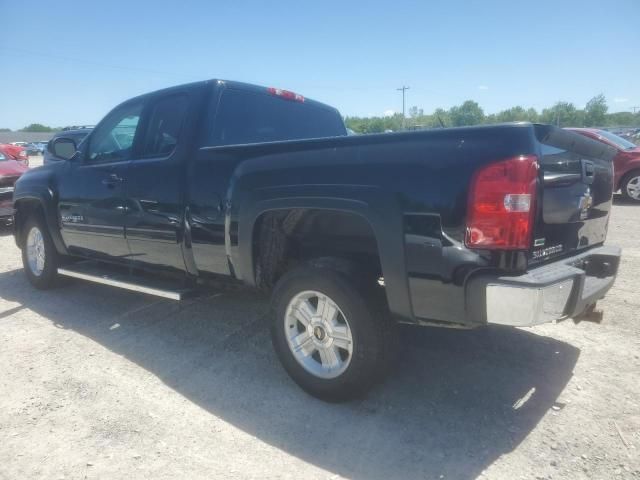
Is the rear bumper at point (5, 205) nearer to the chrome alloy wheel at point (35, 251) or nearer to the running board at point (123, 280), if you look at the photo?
the chrome alloy wheel at point (35, 251)

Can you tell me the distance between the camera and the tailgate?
2154 mm

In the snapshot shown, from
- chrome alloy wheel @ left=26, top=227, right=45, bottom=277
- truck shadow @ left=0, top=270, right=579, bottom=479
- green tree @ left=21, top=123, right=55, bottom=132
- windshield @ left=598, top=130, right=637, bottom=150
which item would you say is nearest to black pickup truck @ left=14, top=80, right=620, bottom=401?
truck shadow @ left=0, top=270, right=579, bottom=479

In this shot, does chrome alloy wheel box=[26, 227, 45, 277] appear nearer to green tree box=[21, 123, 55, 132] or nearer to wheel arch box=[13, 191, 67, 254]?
wheel arch box=[13, 191, 67, 254]

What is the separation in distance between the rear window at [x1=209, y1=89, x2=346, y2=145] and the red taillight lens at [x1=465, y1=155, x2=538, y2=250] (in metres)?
2.09

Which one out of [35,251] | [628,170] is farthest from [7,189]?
[628,170]

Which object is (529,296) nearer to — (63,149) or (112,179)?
(112,179)

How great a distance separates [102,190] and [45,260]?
1.60 metres

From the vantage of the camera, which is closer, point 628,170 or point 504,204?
point 504,204

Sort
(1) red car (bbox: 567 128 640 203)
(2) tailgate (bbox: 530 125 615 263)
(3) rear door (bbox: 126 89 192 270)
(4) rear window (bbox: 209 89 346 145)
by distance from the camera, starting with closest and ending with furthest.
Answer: (2) tailgate (bbox: 530 125 615 263), (3) rear door (bbox: 126 89 192 270), (4) rear window (bbox: 209 89 346 145), (1) red car (bbox: 567 128 640 203)

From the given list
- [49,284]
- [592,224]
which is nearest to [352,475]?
[592,224]

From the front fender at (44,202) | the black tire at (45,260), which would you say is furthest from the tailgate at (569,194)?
the black tire at (45,260)

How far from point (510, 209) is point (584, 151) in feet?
3.00

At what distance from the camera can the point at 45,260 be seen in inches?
198

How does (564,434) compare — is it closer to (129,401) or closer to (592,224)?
(592,224)
